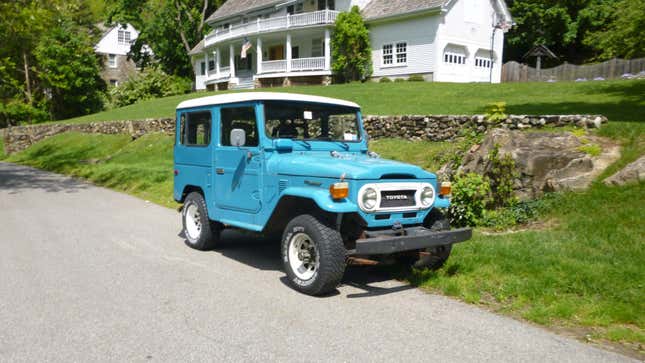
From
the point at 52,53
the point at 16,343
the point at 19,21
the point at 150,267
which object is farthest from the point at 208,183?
the point at 52,53

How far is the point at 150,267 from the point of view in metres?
6.91

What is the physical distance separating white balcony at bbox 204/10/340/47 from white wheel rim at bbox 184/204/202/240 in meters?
27.0

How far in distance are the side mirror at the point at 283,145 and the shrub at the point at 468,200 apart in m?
3.04

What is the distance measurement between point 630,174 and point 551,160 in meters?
1.18

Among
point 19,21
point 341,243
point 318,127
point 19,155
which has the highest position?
point 19,21

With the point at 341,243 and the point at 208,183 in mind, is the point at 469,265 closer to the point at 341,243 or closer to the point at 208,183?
the point at 341,243

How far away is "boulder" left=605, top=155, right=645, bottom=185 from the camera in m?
7.81

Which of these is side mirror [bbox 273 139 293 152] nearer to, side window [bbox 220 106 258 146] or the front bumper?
side window [bbox 220 106 258 146]

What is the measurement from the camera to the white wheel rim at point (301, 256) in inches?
232

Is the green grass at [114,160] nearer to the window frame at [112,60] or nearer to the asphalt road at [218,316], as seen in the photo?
the asphalt road at [218,316]

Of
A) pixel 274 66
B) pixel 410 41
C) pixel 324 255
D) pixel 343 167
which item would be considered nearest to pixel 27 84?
pixel 274 66

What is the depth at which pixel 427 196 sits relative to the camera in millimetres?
6121

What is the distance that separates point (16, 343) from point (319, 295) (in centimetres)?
280

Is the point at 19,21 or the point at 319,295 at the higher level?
the point at 19,21
